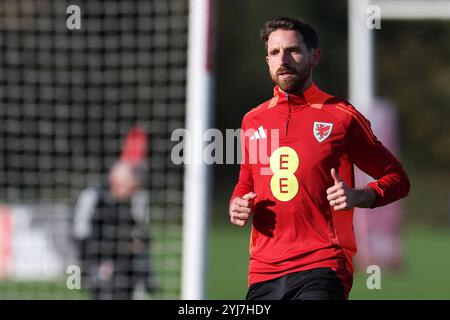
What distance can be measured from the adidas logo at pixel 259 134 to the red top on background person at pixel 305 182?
0.02 meters

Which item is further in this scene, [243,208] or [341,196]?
[243,208]

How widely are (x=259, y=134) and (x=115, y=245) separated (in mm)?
5893

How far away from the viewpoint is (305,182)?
4.68 meters

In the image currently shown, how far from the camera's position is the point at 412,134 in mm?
31594

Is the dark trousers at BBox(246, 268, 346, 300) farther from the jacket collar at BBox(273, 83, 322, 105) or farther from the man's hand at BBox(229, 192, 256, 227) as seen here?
the jacket collar at BBox(273, 83, 322, 105)

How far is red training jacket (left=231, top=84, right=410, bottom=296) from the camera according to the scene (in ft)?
15.4

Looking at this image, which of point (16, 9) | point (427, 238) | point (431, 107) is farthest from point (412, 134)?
point (16, 9)

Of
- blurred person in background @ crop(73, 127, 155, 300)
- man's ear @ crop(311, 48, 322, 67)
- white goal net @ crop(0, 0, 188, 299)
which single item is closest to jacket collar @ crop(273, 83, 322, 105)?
man's ear @ crop(311, 48, 322, 67)

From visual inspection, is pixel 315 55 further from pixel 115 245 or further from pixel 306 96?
pixel 115 245

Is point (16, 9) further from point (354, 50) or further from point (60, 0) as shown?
point (354, 50)

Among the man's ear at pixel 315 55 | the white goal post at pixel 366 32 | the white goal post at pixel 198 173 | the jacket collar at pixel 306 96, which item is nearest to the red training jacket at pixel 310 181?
the jacket collar at pixel 306 96

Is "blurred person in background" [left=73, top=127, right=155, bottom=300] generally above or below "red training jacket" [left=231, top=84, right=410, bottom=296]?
below

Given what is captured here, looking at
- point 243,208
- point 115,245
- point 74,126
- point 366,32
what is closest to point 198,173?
point 115,245

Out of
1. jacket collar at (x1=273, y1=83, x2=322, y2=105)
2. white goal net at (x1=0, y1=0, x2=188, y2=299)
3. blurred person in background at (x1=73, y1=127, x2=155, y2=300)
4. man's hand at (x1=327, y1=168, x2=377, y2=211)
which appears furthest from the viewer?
white goal net at (x1=0, y1=0, x2=188, y2=299)
